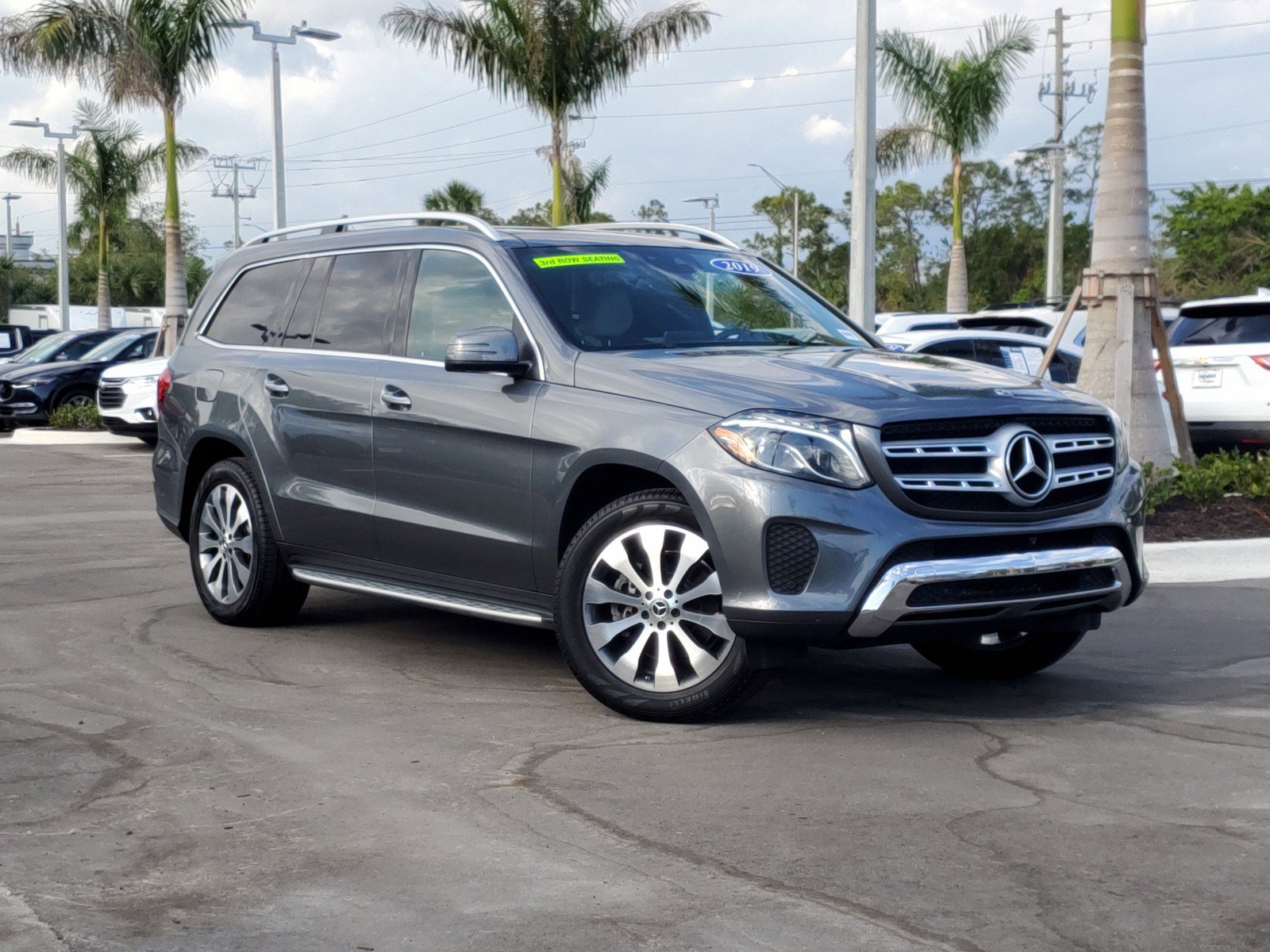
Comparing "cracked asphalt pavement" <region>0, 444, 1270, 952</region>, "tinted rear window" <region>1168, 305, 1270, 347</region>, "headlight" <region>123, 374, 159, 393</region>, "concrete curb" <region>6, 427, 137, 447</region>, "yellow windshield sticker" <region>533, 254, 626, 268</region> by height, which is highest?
"yellow windshield sticker" <region>533, 254, 626, 268</region>

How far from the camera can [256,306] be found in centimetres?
819

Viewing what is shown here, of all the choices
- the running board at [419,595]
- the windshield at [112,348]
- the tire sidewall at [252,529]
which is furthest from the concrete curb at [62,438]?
the running board at [419,595]

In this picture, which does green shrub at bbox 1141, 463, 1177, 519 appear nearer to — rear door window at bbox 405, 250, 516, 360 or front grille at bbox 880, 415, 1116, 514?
front grille at bbox 880, 415, 1116, 514

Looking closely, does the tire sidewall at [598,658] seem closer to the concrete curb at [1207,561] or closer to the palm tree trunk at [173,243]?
the concrete curb at [1207,561]

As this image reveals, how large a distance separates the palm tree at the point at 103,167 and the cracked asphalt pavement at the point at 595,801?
31607mm

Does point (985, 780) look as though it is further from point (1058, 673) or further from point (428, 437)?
point (428, 437)

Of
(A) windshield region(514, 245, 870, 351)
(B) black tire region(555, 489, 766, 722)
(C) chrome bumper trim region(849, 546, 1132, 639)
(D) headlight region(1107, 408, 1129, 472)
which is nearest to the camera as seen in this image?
(C) chrome bumper trim region(849, 546, 1132, 639)

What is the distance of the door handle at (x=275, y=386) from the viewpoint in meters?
7.56

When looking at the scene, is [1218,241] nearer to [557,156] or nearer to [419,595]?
[557,156]

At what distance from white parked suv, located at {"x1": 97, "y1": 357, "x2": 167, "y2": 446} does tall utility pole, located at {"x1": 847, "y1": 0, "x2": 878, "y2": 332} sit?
9381mm

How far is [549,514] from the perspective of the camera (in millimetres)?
6195

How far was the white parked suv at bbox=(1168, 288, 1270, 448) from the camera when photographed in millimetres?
13781

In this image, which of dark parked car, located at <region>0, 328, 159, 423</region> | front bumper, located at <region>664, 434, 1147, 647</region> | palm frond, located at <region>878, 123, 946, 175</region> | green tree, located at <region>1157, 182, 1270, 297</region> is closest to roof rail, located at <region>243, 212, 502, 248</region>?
front bumper, located at <region>664, 434, 1147, 647</region>

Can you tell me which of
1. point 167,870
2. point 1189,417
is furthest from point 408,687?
point 1189,417
